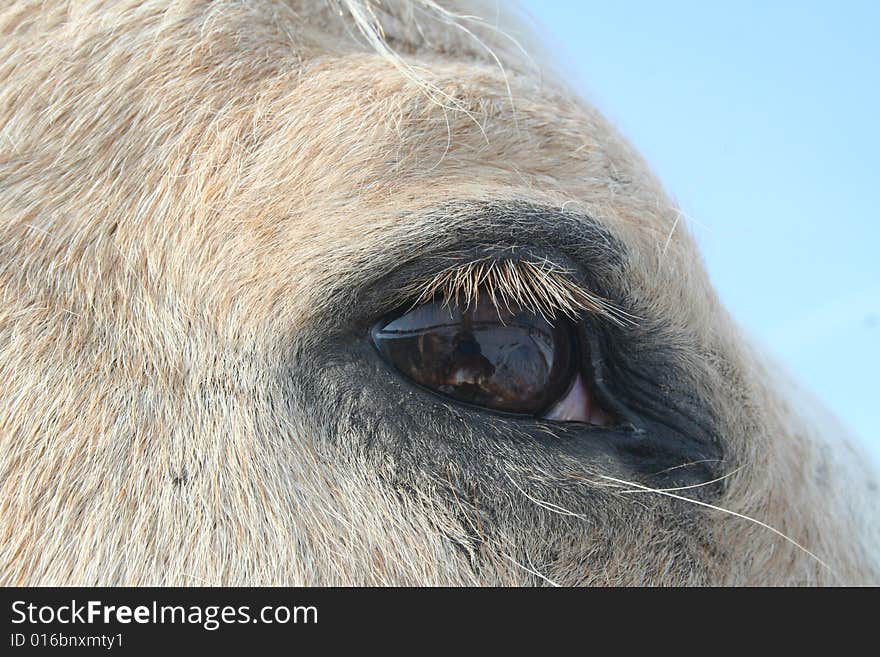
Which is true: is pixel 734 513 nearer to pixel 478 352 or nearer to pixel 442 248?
pixel 478 352

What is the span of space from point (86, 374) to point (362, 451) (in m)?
0.51

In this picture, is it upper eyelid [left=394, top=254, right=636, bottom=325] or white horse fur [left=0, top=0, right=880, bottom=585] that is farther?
upper eyelid [left=394, top=254, right=636, bottom=325]

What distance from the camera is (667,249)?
1.67 meters

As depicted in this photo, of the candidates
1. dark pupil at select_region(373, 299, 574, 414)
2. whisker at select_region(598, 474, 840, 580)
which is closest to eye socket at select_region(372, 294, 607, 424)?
dark pupil at select_region(373, 299, 574, 414)

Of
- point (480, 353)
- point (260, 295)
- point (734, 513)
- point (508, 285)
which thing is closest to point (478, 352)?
point (480, 353)

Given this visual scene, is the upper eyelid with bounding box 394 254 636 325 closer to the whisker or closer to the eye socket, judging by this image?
the eye socket

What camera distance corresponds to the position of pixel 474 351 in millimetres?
1525

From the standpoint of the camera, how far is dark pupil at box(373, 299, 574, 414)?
1509 mm

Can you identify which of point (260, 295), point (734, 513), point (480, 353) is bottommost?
point (734, 513)

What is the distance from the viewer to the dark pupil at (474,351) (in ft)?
4.95

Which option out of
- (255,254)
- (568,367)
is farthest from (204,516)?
(568,367)
